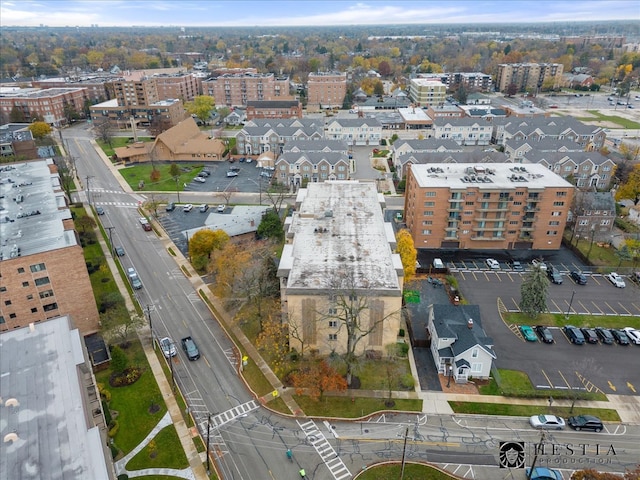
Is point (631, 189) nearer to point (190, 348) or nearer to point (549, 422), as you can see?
point (549, 422)

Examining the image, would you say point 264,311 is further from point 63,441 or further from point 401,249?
point 63,441

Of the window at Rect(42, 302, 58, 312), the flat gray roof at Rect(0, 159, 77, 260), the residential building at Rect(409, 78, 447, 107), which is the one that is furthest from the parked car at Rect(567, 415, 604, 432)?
the residential building at Rect(409, 78, 447, 107)

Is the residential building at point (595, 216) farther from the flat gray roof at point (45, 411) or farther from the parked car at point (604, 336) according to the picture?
the flat gray roof at point (45, 411)

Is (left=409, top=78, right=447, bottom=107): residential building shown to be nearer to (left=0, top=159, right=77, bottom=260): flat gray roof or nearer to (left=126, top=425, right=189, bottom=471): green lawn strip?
(left=0, top=159, right=77, bottom=260): flat gray roof

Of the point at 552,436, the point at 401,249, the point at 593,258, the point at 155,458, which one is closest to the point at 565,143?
the point at 593,258

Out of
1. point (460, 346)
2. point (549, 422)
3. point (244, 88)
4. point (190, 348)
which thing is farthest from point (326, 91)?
point (549, 422)
